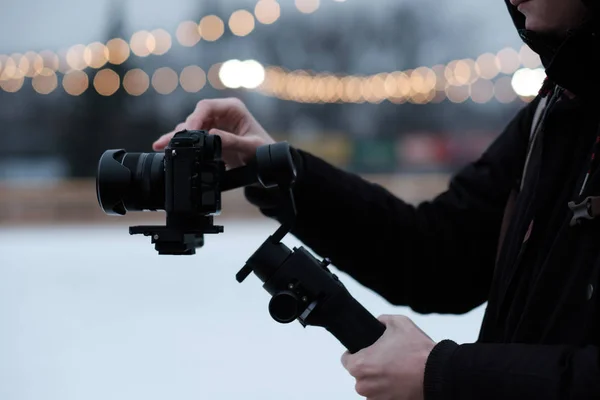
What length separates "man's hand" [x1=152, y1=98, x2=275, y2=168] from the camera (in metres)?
0.85

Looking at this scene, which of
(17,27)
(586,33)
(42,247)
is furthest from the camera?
(17,27)

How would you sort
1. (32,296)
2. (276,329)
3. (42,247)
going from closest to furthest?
(276,329)
(32,296)
(42,247)

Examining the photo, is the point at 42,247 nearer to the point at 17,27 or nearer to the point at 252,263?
the point at 17,27

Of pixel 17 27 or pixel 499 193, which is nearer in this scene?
pixel 499 193

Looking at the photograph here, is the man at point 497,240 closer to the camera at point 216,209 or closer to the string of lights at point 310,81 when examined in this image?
the camera at point 216,209

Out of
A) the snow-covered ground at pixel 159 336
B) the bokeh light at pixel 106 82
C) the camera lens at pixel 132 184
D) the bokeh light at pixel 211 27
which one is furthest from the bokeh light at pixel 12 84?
the camera lens at pixel 132 184

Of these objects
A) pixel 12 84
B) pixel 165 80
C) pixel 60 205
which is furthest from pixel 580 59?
pixel 165 80

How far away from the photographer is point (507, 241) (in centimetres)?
74

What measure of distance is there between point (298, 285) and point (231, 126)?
0.32 meters

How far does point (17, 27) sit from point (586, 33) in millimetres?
5840

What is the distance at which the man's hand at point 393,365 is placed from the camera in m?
0.57

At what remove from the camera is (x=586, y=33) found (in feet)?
2.02

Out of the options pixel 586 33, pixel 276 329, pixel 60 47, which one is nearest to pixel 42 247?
pixel 276 329

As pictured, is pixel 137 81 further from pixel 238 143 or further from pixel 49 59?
pixel 238 143
